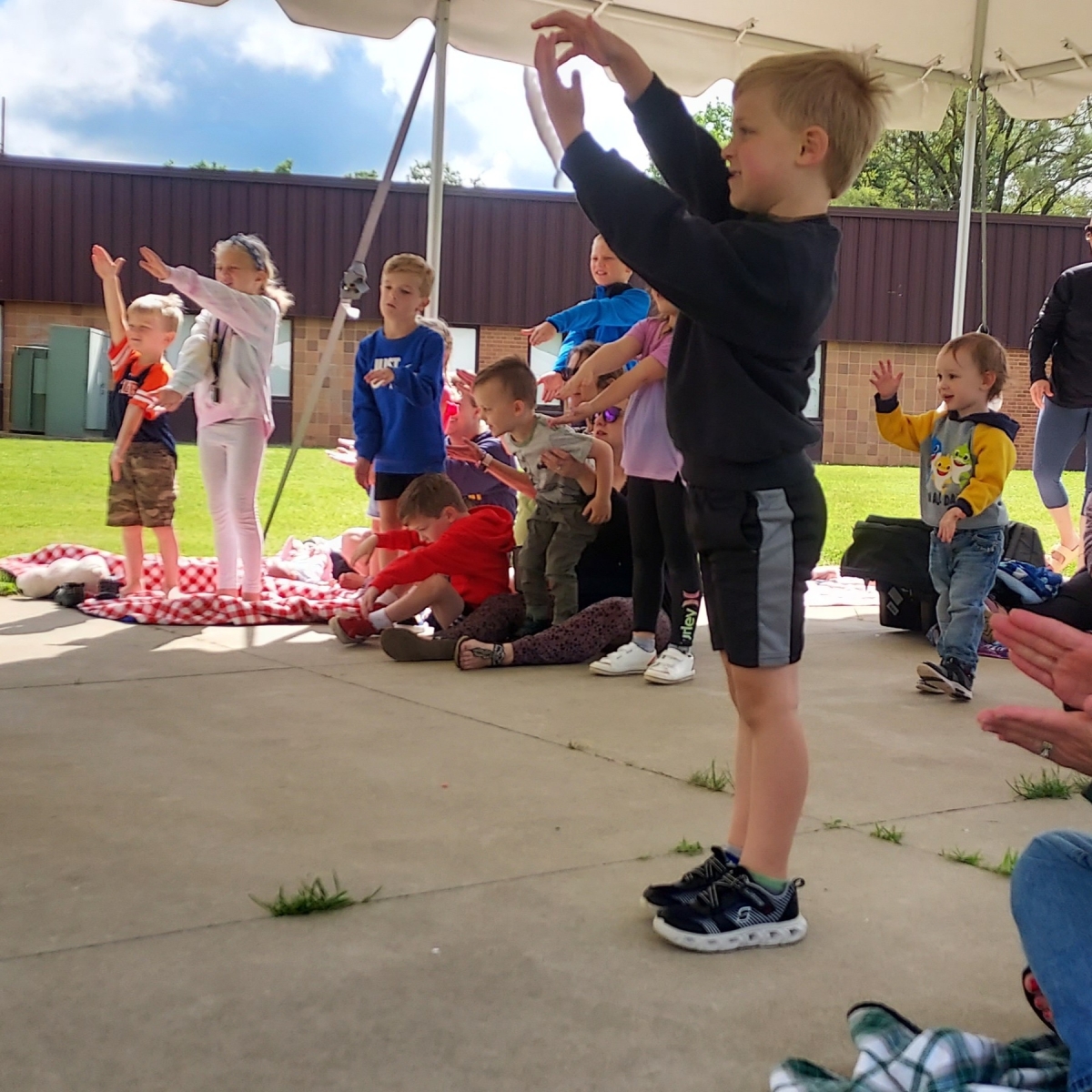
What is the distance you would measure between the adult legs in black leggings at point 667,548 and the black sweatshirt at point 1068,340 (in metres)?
2.81

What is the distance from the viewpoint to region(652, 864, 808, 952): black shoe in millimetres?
2074

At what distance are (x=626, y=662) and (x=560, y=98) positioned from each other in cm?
270

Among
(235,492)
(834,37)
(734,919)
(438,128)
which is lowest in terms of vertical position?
(734,919)

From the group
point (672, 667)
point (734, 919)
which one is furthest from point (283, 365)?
point (734, 919)

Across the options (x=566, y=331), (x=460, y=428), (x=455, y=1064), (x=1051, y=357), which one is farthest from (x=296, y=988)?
(x=1051, y=357)

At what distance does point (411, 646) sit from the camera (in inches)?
190

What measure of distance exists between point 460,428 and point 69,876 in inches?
162

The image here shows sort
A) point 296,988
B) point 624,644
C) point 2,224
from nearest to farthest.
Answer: point 296,988 < point 624,644 < point 2,224

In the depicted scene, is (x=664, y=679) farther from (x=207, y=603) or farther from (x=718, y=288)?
(x=718, y=288)

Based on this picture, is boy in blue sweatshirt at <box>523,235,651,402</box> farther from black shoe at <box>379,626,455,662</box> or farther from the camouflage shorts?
the camouflage shorts

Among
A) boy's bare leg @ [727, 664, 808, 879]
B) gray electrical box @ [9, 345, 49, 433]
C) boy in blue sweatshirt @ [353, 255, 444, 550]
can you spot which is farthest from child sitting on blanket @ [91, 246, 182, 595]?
gray electrical box @ [9, 345, 49, 433]

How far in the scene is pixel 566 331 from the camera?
554cm

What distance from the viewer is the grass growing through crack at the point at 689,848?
2.55 m

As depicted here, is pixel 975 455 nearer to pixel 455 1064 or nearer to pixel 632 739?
pixel 632 739
